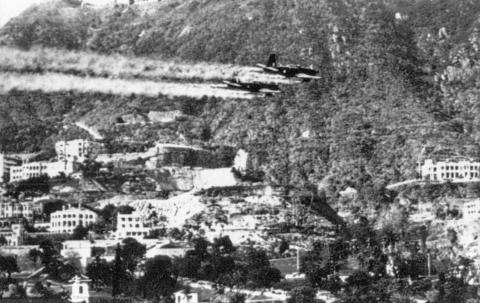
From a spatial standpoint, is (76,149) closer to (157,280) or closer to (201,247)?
(201,247)

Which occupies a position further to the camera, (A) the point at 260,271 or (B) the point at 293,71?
(A) the point at 260,271

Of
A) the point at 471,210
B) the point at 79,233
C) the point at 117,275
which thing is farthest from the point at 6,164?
the point at 471,210

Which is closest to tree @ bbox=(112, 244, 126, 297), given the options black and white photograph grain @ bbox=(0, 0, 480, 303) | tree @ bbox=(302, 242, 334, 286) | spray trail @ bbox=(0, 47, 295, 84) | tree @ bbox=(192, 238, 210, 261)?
black and white photograph grain @ bbox=(0, 0, 480, 303)

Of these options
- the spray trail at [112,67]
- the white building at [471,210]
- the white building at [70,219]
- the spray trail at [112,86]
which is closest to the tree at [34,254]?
the white building at [70,219]

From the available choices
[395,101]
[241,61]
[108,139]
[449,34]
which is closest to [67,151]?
[108,139]

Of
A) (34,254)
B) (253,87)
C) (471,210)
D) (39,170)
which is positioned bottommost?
(34,254)

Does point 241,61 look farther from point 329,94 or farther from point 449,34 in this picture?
point 449,34
